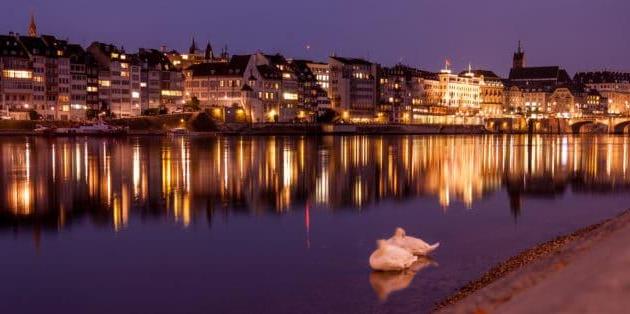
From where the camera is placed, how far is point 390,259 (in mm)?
15039

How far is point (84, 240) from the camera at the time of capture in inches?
750

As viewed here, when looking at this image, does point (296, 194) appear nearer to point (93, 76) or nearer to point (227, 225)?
point (227, 225)

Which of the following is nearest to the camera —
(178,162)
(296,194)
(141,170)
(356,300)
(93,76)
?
(356,300)

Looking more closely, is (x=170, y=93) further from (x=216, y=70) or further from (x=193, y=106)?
(x=193, y=106)

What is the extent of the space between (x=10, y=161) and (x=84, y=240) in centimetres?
3259

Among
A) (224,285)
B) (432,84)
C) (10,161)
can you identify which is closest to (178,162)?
(10,161)

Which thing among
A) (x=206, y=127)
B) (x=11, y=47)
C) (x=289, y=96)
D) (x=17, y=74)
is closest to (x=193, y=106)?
(x=206, y=127)

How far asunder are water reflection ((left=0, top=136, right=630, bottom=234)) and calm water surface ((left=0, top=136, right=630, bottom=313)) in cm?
12

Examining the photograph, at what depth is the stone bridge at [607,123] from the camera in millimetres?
157650

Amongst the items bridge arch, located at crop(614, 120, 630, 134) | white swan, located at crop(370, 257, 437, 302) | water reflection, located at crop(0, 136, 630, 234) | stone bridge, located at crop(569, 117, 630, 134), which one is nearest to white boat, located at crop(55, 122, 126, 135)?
water reflection, located at crop(0, 136, 630, 234)

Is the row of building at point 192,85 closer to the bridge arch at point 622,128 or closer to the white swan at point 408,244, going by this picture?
the bridge arch at point 622,128

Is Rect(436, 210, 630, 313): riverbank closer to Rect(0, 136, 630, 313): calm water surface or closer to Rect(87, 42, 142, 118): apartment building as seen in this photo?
Rect(0, 136, 630, 313): calm water surface

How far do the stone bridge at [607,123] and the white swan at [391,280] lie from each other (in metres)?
152

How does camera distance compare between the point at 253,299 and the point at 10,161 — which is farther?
the point at 10,161
